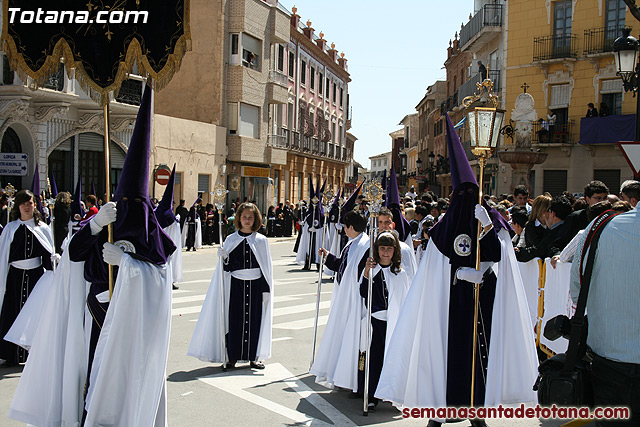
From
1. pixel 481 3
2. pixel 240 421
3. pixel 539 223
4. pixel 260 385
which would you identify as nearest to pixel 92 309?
pixel 240 421

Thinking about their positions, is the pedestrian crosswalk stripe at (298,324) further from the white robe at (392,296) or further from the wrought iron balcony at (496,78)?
the wrought iron balcony at (496,78)

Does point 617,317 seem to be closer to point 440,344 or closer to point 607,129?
point 440,344

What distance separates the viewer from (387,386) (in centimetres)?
620

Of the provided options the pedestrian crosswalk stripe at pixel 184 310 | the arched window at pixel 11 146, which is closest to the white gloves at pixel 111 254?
the pedestrian crosswalk stripe at pixel 184 310

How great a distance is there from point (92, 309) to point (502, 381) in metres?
3.66

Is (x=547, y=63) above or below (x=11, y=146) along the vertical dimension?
above

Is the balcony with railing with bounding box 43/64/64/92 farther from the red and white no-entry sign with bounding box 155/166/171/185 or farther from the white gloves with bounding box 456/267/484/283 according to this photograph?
the white gloves with bounding box 456/267/484/283

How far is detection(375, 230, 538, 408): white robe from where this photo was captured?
6039 millimetres

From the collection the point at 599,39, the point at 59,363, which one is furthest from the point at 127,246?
the point at 599,39

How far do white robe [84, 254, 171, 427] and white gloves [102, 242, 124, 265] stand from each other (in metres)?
0.04

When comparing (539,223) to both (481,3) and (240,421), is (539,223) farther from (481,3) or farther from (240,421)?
(481,3)

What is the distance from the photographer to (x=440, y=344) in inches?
239

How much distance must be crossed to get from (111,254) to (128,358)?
81cm

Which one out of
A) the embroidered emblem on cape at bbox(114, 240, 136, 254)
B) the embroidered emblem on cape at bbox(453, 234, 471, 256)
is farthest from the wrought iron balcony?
the embroidered emblem on cape at bbox(114, 240, 136, 254)
